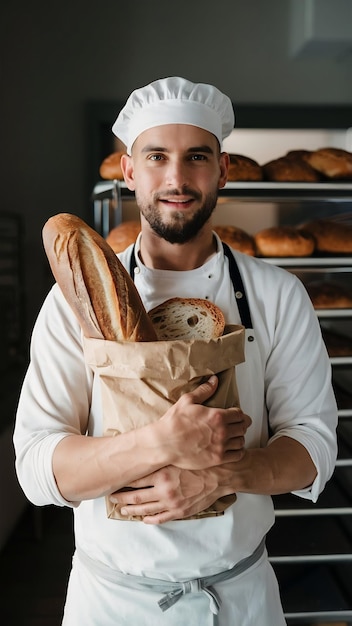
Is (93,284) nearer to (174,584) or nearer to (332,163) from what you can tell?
(174,584)

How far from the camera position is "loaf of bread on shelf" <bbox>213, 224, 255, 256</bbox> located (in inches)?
87.7

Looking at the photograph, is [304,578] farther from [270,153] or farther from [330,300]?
[270,153]

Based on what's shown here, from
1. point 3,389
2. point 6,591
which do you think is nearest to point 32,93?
point 3,389

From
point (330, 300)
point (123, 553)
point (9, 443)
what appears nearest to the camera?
point (123, 553)

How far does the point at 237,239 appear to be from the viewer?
225 centimetres

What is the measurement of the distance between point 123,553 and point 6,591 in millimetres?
1687

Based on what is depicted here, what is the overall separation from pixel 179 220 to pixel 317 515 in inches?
60.7

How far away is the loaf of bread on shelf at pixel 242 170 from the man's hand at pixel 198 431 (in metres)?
1.39

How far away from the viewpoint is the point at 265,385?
1.14 metres

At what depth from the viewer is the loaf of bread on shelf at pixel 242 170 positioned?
2.16m

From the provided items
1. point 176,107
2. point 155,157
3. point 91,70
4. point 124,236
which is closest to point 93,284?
point 155,157

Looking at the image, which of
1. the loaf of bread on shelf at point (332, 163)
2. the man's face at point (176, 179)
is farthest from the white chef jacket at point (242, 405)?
the loaf of bread on shelf at point (332, 163)

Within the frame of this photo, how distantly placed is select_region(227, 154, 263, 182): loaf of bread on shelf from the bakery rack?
0.14ft

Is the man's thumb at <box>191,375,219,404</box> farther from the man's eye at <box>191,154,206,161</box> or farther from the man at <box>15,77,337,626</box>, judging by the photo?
the man's eye at <box>191,154,206,161</box>
